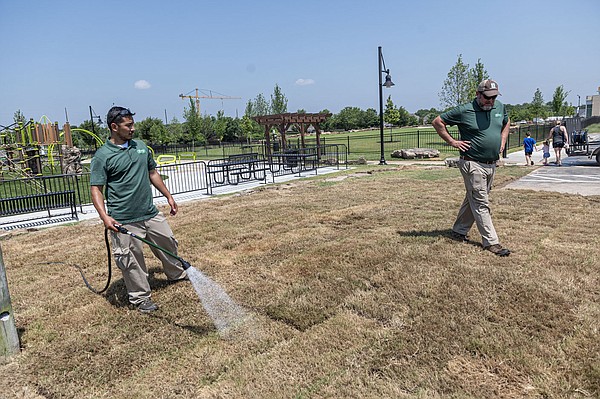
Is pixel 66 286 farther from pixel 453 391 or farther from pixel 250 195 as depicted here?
pixel 250 195

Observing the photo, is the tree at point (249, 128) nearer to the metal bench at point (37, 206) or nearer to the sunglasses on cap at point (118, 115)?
the metal bench at point (37, 206)

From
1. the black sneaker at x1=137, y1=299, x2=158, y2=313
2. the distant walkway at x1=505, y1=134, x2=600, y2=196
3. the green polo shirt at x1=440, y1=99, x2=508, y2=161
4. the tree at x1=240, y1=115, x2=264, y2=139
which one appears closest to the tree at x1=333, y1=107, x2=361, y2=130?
the tree at x1=240, y1=115, x2=264, y2=139

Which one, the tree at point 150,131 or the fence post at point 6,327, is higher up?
the tree at point 150,131

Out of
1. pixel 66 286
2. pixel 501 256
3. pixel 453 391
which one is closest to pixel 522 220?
pixel 501 256

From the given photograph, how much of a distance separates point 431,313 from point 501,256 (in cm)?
170

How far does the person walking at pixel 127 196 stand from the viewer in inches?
139

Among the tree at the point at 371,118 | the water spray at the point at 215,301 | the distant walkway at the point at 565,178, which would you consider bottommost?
the distant walkway at the point at 565,178

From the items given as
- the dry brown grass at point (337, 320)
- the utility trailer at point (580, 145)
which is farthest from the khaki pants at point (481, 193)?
the utility trailer at point (580, 145)

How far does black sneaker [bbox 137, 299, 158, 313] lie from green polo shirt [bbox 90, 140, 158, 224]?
74cm

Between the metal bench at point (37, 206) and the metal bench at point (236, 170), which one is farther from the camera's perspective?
the metal bench at point (236, 170)

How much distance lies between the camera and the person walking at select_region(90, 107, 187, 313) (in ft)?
11.6

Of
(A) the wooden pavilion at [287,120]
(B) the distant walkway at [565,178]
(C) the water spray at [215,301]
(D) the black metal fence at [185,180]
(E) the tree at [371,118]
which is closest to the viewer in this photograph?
(C) the water spray at [215,301]

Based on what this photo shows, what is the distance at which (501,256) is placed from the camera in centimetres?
457

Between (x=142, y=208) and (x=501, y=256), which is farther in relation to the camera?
(x=501, y=256)
